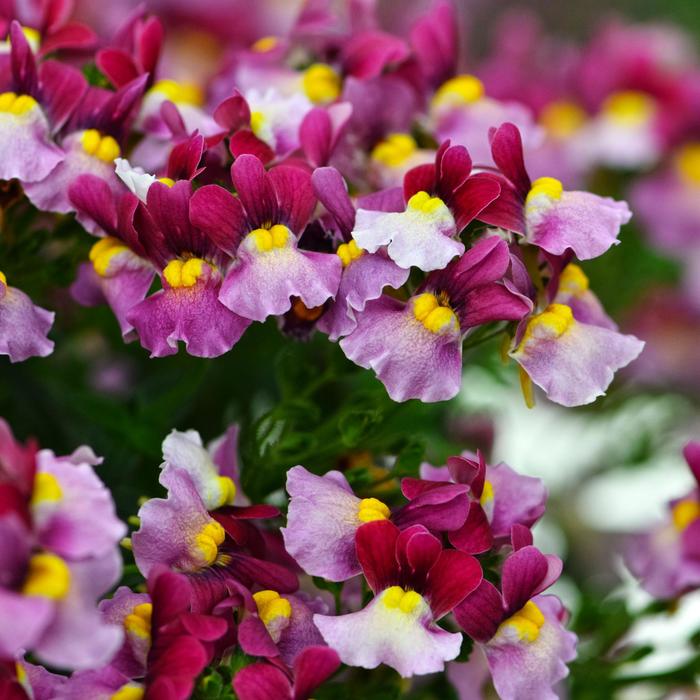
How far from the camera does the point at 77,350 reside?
0.62 metres

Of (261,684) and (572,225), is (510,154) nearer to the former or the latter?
(572,225)

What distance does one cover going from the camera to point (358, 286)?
38cm

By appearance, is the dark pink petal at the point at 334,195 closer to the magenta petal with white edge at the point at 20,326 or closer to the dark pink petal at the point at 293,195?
the dark pink petal at the point at 293,195

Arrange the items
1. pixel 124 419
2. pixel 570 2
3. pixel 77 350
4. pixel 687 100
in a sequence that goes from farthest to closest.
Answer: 1. pixel 570 2
2. pixel 687 100
3. pixel 77 350
4. pixel 124 419

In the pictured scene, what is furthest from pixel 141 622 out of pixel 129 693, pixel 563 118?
pixel 563 118

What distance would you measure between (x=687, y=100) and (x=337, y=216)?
17.5 inches

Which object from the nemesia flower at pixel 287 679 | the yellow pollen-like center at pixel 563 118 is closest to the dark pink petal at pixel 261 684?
the nemesia flower at pixel 287 679

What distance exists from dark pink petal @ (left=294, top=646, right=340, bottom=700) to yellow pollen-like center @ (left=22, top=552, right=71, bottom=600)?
82mm

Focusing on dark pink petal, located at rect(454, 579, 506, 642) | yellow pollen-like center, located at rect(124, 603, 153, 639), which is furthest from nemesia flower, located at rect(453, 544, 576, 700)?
yellow pollen-like center, located at rect(124, 603, 153, 639)

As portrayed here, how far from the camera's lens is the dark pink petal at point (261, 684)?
1.10 ft

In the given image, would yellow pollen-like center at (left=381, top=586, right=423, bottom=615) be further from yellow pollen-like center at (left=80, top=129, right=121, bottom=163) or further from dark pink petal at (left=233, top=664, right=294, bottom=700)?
yellow pollen-like center at (left=80, top=129, right=121, bottom=163)

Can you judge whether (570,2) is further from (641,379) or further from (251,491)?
(251,491)

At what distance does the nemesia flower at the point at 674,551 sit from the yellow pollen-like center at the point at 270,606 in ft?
0.57

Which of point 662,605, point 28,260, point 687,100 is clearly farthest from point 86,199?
point 687,100
